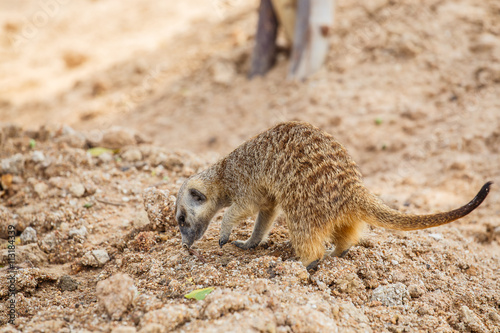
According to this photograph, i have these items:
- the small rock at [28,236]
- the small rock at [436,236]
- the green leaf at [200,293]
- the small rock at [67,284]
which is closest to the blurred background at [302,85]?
the small rock at [436,236]

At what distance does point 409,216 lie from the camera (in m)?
2.69

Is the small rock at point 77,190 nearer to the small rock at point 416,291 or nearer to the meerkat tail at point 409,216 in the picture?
the meerkat tail at point 409,216

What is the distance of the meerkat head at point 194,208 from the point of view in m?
3.36

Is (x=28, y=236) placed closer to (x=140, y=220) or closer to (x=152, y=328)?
(x=140, y=220)

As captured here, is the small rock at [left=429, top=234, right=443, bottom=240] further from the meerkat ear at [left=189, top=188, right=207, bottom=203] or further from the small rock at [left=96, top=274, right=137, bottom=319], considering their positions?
the small rock at [left=96, top=274, right=137, bottom=319]

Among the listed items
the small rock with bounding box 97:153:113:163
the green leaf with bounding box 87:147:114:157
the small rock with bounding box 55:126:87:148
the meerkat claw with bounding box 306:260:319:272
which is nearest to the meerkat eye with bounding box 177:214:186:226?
the meerkat claw with bounding box 306:260:319:272

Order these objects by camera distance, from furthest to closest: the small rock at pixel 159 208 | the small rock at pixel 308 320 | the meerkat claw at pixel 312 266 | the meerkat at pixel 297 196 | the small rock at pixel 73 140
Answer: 1. the small rock at pixel 73 140
2. the small rock at pixel 159 208
3. the meerkat claw at pixel 312 266
4. the meerkat at pixel 297 196
5. the small rock at pixel 308 320

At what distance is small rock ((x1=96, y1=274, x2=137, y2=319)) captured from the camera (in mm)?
2443

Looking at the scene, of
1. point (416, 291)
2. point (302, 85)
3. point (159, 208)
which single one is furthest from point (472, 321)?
point (302, 85)

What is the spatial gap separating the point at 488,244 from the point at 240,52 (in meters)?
6.09

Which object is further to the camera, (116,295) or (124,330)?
(116,295)

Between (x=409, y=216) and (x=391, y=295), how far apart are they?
0.54m

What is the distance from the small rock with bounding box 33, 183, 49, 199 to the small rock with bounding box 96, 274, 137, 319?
208cm

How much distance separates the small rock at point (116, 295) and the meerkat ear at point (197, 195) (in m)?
1.08
